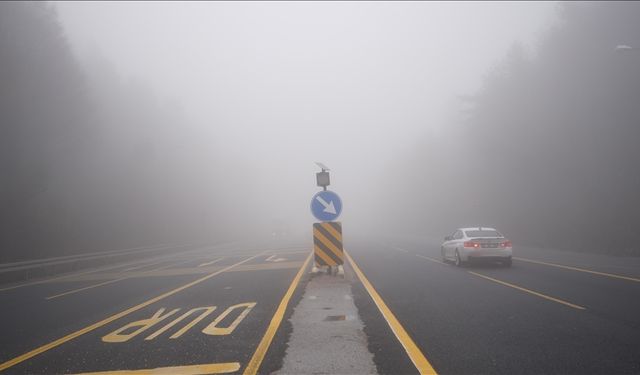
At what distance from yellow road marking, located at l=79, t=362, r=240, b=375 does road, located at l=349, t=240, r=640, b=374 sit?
1.66 m

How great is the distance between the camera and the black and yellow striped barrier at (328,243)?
418 inches

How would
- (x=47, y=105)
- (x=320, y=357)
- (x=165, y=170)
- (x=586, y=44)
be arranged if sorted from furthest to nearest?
(x=165, y=170)
(x=586, y=44)
(x=47, y=105)
(x=320, y=357)

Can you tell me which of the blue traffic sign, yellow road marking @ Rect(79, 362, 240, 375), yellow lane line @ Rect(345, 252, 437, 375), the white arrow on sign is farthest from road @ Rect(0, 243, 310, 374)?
the white arrow on sign

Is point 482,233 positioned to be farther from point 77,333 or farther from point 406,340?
point 77,333

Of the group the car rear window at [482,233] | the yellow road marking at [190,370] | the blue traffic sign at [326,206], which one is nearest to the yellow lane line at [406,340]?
the yellow road marking at [190,370]

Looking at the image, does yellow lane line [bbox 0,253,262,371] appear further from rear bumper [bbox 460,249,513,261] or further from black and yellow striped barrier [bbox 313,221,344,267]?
rear bumper [bbox 460,249,513,261]

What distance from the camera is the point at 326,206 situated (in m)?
10.7

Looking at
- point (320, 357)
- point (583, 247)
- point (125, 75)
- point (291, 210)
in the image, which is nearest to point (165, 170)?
point (125, 75)

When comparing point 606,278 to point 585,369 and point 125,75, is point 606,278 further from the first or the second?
point 125,75

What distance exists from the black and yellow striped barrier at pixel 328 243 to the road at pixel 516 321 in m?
1.31

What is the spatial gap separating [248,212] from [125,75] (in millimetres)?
53189

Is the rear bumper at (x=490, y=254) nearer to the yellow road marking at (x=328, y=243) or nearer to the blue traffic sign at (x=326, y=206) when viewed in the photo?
the yellow road marking at (x=328, y=243)

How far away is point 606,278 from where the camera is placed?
9.54 meters

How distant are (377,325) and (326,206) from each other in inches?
210
